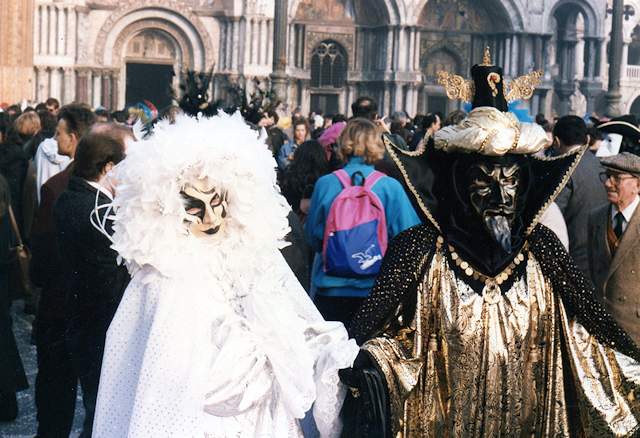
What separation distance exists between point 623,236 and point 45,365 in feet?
9.89

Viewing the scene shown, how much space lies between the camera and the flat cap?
18.6 feet

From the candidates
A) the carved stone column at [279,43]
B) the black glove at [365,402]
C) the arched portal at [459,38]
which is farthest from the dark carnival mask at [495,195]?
the arched portal at [459,38]

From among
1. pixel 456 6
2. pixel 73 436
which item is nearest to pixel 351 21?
pixel 456 6

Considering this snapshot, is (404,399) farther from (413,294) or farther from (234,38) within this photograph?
(234,38)

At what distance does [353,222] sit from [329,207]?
24 centimetres

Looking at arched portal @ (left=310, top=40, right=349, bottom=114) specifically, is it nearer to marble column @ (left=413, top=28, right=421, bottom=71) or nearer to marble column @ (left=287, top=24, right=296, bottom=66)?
marble column @ (left=287, top=24, right=296, bottom=66)

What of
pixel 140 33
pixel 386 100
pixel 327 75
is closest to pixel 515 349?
pixel 140 33

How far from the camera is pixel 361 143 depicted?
20.9ft

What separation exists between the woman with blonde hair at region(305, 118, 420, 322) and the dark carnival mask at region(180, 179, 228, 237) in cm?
222

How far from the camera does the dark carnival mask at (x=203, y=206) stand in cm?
380

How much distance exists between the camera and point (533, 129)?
4.02 m

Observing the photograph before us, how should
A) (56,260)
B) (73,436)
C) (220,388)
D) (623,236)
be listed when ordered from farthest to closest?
(73,436)
(56,260)
(623,236)
(220,388)

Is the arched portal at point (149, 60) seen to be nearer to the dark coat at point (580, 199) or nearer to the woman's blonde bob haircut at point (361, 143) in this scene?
the dark coat at point (580, 199)

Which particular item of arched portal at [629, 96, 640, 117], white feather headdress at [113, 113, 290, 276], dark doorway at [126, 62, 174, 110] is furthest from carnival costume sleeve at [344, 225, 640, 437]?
arched portal at [629, 96, 640, 117]
